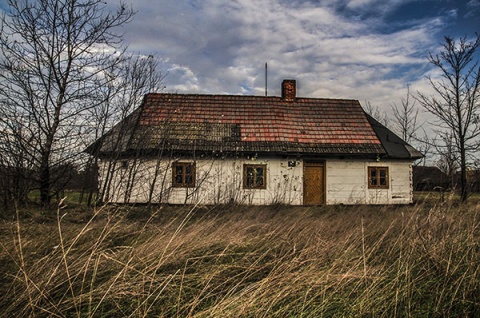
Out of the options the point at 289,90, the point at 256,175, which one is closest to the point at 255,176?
the point at 256,175

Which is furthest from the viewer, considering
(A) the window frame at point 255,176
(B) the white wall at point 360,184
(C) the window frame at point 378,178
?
(C) the window frame at point 378,178

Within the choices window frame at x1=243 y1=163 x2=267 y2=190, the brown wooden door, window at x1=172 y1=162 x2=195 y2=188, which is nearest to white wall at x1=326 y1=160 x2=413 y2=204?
the brown wooden door

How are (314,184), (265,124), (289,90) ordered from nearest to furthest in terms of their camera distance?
(314,184) → (265,124) → (289,90)

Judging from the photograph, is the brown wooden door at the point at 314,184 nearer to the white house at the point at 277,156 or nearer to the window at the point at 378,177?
the white house at the point at 277,156

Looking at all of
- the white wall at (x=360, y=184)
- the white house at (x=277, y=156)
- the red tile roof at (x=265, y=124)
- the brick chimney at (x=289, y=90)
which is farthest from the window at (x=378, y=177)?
the brick chimney at (x=289, y=90)

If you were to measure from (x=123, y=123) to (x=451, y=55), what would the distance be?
13182 millimetres

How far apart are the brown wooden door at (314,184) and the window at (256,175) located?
192cm

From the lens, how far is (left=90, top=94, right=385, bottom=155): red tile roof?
14.3 meters

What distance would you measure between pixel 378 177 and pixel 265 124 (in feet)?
19.1

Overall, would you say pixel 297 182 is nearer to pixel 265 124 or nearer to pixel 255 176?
pixel 255 176

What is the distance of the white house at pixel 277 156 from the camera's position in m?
13.9

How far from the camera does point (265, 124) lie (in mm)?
15523

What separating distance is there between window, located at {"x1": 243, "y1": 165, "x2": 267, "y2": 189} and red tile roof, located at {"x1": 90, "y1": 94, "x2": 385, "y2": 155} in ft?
2.79

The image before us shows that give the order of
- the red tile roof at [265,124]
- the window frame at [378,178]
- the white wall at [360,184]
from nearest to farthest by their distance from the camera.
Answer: the red tile roof at [265,124] < the white wall at [360,184] < the window frame at [378,178]
